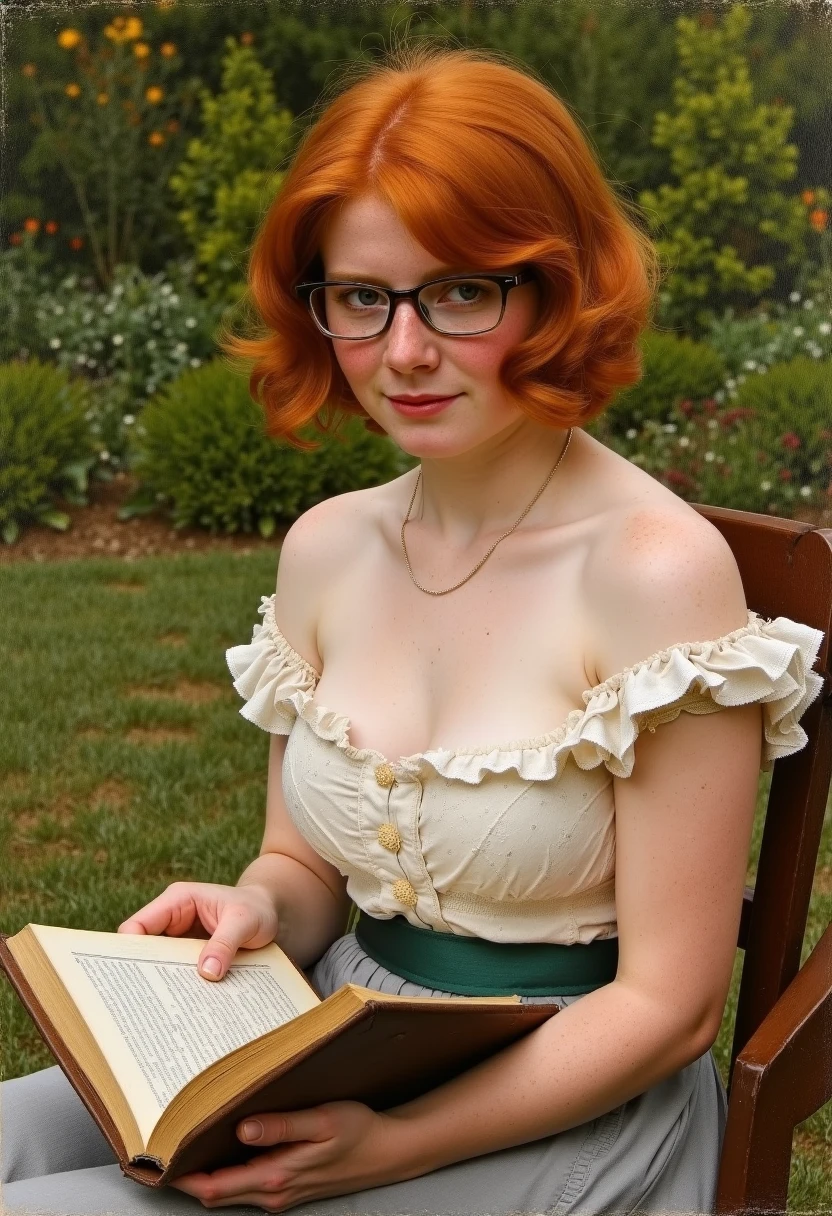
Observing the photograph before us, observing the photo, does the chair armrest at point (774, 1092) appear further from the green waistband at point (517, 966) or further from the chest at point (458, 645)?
the chest at point (458, 645)

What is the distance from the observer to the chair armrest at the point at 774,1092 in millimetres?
1462

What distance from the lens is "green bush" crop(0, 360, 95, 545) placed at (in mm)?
6676

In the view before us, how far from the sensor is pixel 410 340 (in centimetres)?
162

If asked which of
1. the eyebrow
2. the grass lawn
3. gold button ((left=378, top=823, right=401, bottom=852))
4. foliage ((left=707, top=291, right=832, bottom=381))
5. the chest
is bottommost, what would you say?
the grass lawn

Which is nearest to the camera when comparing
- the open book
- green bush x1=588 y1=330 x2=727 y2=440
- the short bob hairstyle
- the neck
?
the open book

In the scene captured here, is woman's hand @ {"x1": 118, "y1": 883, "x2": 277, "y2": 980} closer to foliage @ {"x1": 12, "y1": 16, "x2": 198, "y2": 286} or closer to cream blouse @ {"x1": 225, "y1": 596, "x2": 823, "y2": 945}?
cream blouse @ {"x1": 225, "y1": 596, "x2": 823, "y2": 945}

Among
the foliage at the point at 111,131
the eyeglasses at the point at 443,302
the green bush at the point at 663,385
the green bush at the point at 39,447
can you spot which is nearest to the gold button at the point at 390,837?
the eyeglasses at the point at 443,302

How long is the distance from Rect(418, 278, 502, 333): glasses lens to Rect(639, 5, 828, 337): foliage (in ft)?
20.8

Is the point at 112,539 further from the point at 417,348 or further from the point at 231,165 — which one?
the point at 417,348

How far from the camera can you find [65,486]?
7.02m

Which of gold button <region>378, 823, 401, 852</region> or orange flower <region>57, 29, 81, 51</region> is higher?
orange flower <region>57, 29, 81, 51</region>

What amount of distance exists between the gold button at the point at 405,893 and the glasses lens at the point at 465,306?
0.65m

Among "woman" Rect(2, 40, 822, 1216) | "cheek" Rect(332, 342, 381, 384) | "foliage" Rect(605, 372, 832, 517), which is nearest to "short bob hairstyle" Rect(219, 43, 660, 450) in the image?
"woman" Rect(2, 40, 822, 1216)

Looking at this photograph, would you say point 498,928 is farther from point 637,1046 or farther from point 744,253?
point 744,253
